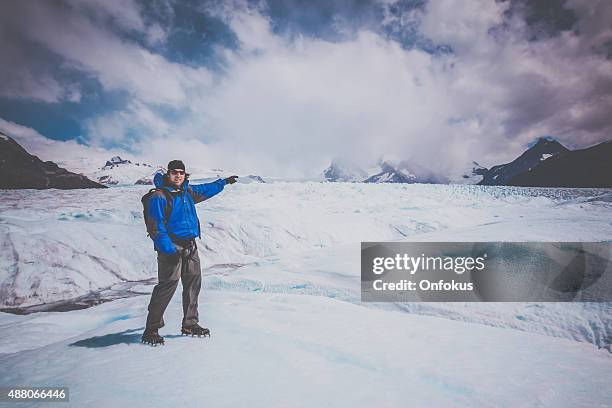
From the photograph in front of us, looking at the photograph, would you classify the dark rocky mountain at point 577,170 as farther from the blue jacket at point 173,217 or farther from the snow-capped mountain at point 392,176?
the blue jacket at point 173,217

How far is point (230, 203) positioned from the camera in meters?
11.3

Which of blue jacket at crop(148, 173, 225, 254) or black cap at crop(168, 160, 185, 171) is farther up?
black cap at crop(168, 160, 185, 171)

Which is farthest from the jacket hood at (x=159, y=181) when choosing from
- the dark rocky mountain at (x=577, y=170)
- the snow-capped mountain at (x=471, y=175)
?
the snow-capped mountain at (x=471, y=175)

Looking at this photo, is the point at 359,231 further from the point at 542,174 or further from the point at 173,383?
the point at 542,174

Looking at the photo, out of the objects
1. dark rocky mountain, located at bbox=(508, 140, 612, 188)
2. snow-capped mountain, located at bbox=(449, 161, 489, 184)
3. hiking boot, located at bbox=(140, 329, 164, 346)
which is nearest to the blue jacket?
hiking boot, located at bbox=(140, 329, 164, 346)

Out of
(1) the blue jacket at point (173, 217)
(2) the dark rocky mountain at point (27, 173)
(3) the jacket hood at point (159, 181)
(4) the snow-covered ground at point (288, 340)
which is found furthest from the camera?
(2) the dark rocky mountain at point (27, 173)

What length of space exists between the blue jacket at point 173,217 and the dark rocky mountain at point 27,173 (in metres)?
21.9

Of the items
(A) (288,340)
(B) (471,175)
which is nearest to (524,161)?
(B) (471,175)

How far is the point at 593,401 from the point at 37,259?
7233mm

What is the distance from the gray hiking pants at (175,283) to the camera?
6.91ft

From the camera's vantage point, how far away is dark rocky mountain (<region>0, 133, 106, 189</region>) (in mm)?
17105

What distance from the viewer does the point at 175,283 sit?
2197 mm

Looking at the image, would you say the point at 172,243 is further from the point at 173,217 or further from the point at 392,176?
the point at 392,176

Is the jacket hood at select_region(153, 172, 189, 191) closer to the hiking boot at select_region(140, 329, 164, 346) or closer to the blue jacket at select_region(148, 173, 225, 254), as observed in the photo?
Answer: the blue jacket at select_region(148, 173, 225, 254)
